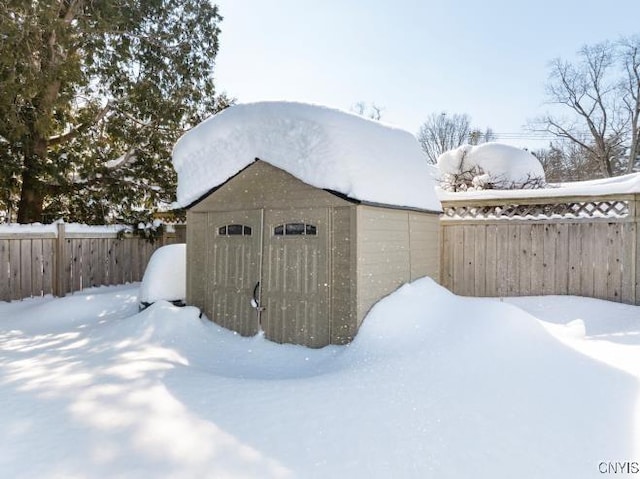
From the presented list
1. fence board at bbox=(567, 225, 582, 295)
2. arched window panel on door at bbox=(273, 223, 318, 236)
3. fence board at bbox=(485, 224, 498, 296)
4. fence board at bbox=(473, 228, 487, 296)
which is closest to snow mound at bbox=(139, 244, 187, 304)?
arched window panel on door at bbox=(273, 223, 318, 236)

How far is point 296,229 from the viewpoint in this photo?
5566 mm

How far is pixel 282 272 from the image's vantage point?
18.4ft

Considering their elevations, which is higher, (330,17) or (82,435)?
(330,17)

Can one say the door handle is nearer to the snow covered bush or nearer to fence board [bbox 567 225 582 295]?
fence board [bbox 567 225 582 295]

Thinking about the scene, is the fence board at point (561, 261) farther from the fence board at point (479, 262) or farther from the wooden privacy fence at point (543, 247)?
the fence board at point (479, 262)

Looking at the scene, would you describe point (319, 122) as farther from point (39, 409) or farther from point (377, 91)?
point (377, 91)

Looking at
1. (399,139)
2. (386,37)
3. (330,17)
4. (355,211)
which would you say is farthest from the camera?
(386,37)

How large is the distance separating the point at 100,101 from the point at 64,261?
427 centimetres

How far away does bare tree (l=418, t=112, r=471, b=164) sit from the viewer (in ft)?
116

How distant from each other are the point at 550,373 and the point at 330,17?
7112mm

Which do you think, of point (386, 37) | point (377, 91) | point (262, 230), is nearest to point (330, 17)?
point (386, 37)

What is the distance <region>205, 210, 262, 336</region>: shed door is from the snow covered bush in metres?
7.25

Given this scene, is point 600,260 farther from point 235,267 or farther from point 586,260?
point 235,267

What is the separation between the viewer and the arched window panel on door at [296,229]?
5.45 metres
